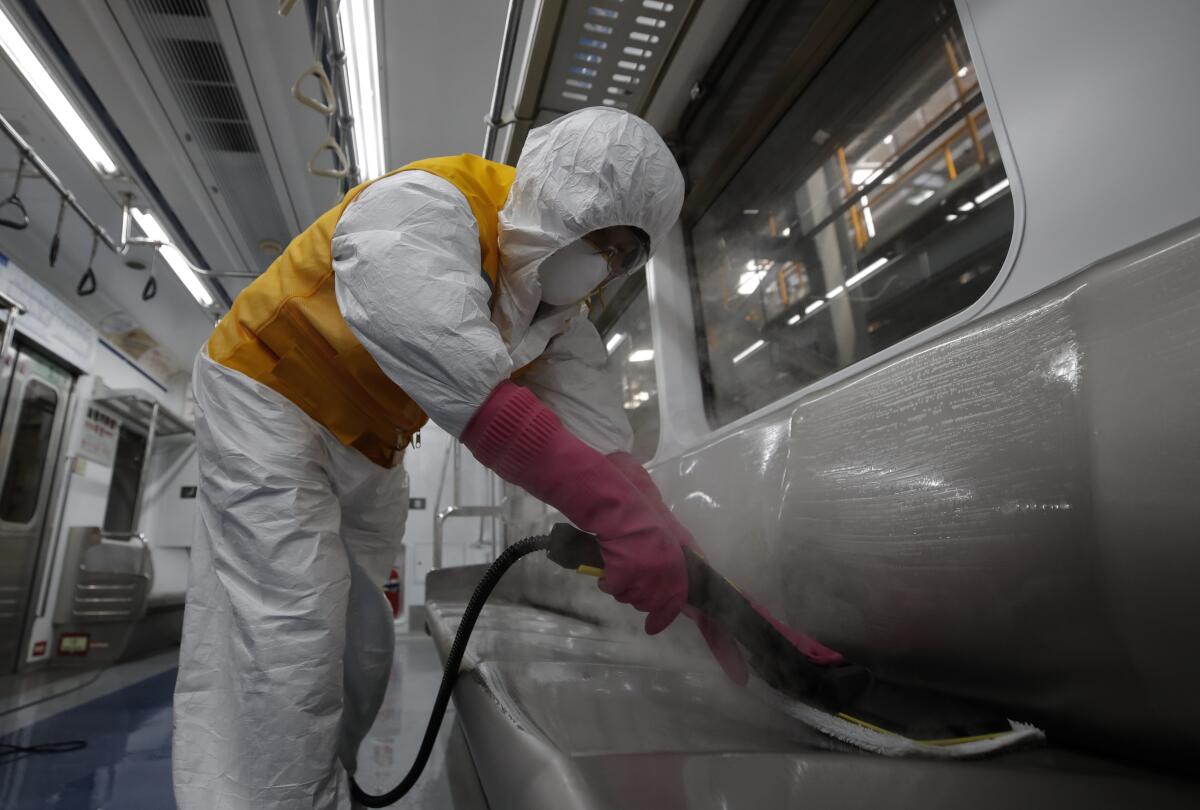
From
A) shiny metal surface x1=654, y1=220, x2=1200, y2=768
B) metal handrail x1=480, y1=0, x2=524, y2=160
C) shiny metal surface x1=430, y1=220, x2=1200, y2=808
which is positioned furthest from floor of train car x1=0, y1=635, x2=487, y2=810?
metal handrail x1=480, y1=0, x2=524, y2=160

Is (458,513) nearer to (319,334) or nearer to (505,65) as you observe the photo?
(505,65)

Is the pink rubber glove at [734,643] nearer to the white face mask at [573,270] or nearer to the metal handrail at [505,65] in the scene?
the white face mask at [573,270]

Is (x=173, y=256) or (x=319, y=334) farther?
(x=173, y=256)

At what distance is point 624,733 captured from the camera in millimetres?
709

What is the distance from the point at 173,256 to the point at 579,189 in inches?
164

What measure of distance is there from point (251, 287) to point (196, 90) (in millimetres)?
2202

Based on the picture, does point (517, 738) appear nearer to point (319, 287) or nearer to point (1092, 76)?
point (319, 287)

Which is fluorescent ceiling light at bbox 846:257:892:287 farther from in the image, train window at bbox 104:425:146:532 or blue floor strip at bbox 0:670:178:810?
train window at bbox 104:425:146:532

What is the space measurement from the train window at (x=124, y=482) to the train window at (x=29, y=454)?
3.59 feet

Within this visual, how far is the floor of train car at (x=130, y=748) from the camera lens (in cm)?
158

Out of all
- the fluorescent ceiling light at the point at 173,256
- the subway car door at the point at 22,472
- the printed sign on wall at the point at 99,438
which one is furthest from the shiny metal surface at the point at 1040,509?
the printed sign on wall at the point at 99,438

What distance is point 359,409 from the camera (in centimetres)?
119

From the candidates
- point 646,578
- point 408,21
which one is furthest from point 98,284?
point 646,578

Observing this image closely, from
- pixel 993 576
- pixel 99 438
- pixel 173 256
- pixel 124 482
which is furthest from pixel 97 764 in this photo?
pixel 124 482
